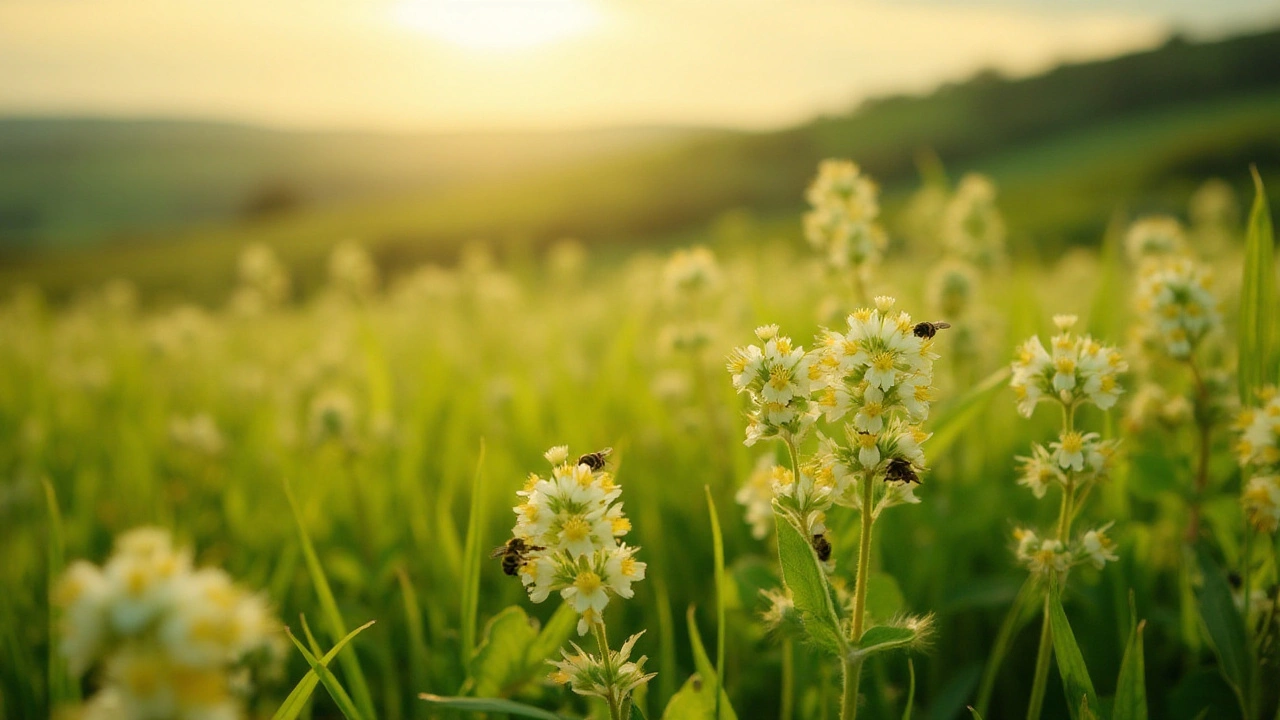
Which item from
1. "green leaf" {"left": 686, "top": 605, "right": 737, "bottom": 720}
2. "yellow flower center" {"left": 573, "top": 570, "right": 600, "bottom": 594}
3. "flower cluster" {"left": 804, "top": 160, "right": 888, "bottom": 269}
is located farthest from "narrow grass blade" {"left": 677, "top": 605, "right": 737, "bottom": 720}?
"flower cluster" {"left": 804, "top": 160, "right": 888, "bottom": 269}

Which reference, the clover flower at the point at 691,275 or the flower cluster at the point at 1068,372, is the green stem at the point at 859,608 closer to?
the flower cluster at the point at 1068,372

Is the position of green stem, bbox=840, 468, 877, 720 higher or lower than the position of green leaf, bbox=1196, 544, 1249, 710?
higher

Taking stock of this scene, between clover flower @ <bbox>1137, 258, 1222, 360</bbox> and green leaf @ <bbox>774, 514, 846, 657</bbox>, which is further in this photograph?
clover flower @ <bbox>1137, 258, 1222, 360</bbox>

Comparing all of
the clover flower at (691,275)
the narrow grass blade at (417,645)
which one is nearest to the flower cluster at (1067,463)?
the narrow grass blade at (417,645)

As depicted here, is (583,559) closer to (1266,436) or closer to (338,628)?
(338,628)

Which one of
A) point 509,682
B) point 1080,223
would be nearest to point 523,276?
point 509,682

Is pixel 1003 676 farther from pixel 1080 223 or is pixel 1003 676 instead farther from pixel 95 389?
pixel 1080 223

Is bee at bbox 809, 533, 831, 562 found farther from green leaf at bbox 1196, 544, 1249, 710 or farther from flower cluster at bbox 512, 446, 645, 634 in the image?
green leaf at bbox 1196, 544, 1249, 710
